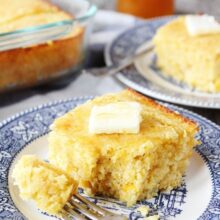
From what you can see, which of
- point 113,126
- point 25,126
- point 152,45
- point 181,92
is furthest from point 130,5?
point 113,126

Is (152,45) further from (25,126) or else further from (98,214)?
(98,214)

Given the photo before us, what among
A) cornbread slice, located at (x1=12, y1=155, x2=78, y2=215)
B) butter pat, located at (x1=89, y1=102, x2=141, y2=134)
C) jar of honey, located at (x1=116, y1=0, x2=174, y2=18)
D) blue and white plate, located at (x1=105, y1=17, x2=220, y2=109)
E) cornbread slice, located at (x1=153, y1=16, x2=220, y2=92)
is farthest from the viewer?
jar of honey, located at (x1=116, y1=0, x2=174, y2=18)

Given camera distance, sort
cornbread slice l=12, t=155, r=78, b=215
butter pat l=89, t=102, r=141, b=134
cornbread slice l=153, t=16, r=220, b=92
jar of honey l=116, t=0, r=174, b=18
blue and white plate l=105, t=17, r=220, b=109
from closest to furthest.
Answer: cornbread slice l=12, t=155, r=78, b=215
butter pat l=89, t=102, r=141, b=134
blue and white plate l=105, t=17, r=220, b=109
cornbread slice l=153, t=16, r=220, b=92
jar of honey l=116, t=0, r=174, b=18

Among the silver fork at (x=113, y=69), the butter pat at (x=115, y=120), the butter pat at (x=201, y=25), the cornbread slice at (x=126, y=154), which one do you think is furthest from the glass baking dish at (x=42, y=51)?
the butter pat at (x=115, y=120)

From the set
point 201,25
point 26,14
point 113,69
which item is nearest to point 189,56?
point 201,25

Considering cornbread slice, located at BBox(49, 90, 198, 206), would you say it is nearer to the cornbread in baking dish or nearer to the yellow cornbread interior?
the cornbread in baking dish

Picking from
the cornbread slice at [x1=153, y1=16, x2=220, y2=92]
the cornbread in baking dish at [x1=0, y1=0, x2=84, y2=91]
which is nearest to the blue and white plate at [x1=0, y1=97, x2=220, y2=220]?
the cornbread in baking dish at [x1=0, y1=0, x2=84, y2=91]
